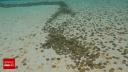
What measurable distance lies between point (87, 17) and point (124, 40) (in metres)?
6.67

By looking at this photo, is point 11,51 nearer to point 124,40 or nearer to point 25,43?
point 25,43

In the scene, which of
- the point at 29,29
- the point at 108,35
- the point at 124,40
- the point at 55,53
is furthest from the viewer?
the point at 29,29

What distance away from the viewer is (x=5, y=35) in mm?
14195

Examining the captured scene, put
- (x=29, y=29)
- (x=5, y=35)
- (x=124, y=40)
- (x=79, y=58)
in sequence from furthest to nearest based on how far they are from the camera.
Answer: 1. (x=29, y=29)
2. (x=5, y=35)
3. (x=124, y=40)
4. (x=79, y=58)

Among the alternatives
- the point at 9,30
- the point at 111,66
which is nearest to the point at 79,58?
the point at 111,66

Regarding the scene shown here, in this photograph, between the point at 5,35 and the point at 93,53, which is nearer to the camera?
the point at 93,53

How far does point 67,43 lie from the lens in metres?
11.8

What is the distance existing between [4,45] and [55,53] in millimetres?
3682

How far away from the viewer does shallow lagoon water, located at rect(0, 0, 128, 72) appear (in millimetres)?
9266

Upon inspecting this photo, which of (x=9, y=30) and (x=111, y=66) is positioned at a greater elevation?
(x=9, y=30)

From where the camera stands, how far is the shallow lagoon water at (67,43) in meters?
9.27

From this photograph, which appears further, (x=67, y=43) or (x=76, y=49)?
(x=67, y=43)

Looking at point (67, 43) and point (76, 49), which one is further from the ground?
point (67, 43)

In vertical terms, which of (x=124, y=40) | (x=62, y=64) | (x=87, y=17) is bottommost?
(x=62, y=64)
